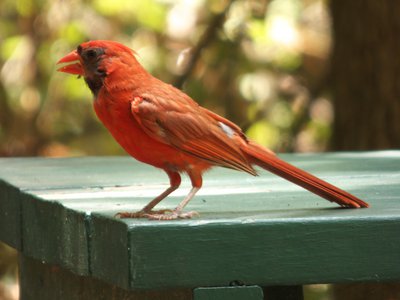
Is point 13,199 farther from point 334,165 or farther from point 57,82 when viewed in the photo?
point 57,82

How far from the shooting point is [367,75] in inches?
239

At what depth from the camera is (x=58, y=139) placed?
8.21m

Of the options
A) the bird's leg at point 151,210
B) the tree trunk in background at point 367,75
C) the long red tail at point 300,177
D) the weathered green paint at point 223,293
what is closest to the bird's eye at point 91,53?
the bird's leg at point 151,210

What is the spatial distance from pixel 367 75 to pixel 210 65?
1.60m

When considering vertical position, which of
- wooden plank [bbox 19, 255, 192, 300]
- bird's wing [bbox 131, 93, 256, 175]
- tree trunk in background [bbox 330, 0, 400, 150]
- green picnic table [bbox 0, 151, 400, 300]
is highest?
tree trunk in background [bbox 330, 0, 400, 150]

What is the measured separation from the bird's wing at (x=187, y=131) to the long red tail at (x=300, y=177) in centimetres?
4

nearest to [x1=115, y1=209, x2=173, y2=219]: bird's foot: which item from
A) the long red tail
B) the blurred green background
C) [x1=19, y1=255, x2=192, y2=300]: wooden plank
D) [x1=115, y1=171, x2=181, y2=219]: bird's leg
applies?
[x1=115, y1=171, x2=181, y2=219]: bird's leg

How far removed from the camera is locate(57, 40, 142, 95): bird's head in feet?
10.8

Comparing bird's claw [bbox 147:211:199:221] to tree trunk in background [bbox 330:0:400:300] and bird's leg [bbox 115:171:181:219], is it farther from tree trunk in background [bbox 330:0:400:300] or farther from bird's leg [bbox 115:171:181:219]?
tree trunk in background [bbox 330:0:400:300]

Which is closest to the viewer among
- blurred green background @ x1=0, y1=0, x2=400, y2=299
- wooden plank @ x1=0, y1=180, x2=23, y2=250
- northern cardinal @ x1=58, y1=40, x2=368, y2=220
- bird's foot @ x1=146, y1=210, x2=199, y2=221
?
bird's foot @ x1=146, y1=210, x2=199, y2=221

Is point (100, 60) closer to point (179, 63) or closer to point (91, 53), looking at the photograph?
point (91, 53)

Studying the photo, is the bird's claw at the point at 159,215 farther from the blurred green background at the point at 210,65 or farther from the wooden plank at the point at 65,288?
the blurred green background at the point at 210,65

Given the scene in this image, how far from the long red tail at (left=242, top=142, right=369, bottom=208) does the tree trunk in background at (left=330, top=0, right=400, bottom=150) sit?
280 cm

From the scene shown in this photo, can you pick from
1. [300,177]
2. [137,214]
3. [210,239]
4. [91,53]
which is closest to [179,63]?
[91,53]
